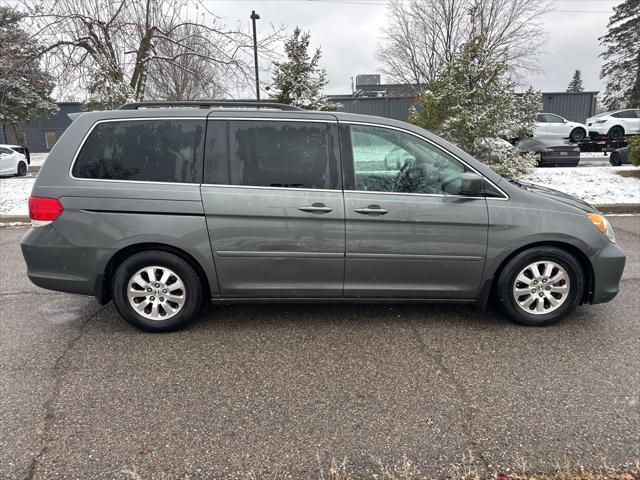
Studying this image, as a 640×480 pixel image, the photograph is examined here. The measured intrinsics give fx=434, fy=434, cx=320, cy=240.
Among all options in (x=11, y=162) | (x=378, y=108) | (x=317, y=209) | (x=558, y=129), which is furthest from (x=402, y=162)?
(x=378, y=108)

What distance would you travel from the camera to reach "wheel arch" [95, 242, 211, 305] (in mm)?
3492

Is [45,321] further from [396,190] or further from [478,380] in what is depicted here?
[478,380]

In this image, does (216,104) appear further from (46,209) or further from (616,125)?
(616,125)

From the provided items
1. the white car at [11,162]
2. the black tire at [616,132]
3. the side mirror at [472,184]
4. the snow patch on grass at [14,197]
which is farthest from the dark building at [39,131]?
the side mirror at [472,184]

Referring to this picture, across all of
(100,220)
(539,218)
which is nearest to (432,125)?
(539,218)

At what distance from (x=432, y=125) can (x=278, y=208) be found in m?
6.95

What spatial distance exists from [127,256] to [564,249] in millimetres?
3600

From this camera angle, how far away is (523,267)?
3.57m

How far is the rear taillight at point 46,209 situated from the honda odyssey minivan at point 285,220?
1 cm

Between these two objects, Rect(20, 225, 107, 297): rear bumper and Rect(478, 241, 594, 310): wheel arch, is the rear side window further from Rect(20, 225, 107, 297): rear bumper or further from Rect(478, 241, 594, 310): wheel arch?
Rect(478, 241, 594, 310): wheel arch

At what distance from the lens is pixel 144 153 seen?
137 inches

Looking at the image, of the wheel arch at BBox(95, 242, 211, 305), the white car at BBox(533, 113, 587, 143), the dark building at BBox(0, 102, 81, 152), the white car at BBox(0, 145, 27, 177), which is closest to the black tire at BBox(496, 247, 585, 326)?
the wheel arch at BBox(95, 242, 211, 305)

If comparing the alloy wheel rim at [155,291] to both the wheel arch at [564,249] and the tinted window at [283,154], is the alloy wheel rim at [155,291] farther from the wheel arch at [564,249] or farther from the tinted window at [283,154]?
the wheel arch at [564,249]

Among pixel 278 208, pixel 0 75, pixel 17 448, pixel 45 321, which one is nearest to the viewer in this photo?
pixel 17 448
